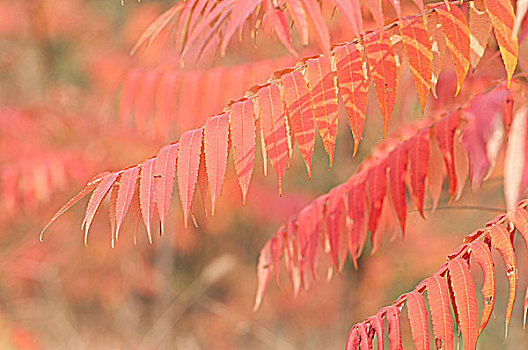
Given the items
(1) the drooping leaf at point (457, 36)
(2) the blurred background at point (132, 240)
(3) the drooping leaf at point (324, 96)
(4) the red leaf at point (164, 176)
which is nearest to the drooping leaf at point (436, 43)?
(1) the drooping leaf at point (457, 36)

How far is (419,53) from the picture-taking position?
712 mm

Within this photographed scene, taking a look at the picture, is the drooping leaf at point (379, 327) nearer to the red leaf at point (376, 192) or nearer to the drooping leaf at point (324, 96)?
the drooping leaf at point (324, 96)

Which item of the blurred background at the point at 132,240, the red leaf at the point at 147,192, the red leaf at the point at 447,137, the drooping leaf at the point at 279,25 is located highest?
the drooping leaf at the point at 279,25

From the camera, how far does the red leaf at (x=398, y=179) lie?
1.00 m

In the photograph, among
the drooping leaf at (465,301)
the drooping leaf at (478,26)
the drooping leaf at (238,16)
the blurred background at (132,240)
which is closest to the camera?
the drooping leaf at (238,16)

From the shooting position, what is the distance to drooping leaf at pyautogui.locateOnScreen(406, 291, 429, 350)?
2.21ft

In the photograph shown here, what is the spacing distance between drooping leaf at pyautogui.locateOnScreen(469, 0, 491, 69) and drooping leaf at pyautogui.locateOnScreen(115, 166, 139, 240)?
1.50 feet

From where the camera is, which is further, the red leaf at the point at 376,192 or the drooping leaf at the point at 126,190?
the red leaf at the point at 376,192

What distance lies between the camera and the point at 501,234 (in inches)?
27.6

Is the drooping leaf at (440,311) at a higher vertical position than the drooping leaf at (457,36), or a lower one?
lower

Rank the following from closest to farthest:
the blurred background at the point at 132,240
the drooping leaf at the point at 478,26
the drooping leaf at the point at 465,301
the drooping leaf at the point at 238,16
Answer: the drooping leaf at the point at 238,16 → the drooping leaf at the point at 465,301 → the drooping leaf at the point at 478,26 → the blurred background at the point at 132,240

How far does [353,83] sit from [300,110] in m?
0.07

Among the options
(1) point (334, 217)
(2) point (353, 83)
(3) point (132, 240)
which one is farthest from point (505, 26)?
(3) point (132, 240)

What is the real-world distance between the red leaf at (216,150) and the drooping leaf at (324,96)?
0.11 meters
